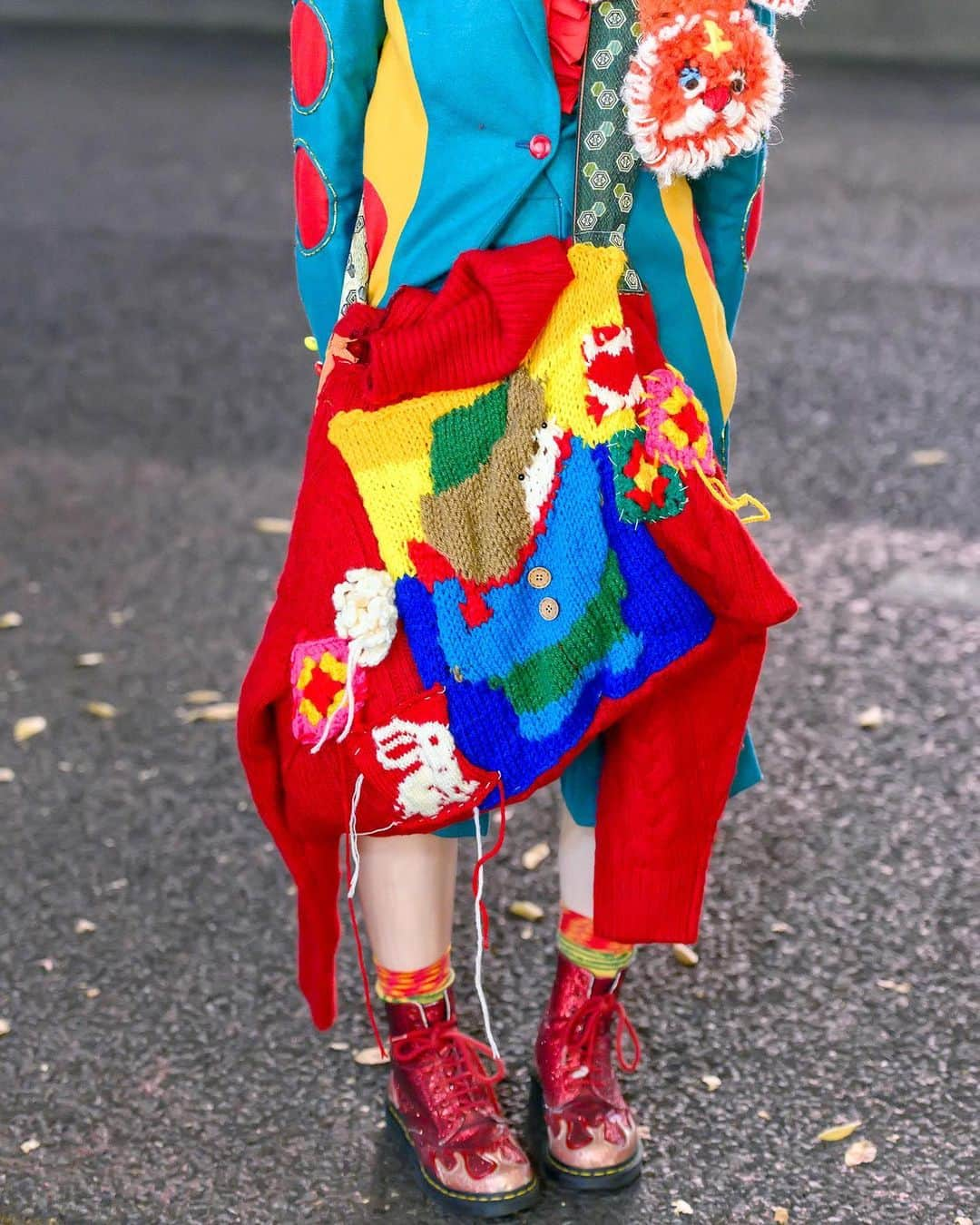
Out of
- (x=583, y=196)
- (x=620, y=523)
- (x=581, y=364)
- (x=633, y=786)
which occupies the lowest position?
(x=633, y=786)

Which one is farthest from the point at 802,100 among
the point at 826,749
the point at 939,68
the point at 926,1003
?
the point at 926,1003

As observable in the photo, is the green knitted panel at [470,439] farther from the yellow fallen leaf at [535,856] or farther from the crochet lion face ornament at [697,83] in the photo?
the yellow fallen leaf at [535,856]

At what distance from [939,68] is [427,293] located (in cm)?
1058

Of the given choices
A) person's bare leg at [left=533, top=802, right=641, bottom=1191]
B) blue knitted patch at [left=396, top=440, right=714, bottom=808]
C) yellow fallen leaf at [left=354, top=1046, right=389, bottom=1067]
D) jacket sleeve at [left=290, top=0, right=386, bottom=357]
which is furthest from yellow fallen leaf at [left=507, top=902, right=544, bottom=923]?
jacket sleeve at [left=290, top=0, right=386, bottom=357]

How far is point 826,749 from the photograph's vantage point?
11.4 ft

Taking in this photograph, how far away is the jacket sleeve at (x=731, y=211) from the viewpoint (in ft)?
6.64

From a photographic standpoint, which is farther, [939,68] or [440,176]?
[939,68]

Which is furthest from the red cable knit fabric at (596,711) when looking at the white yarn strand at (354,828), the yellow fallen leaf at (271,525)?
the yellow fallen leaf at (271,525)

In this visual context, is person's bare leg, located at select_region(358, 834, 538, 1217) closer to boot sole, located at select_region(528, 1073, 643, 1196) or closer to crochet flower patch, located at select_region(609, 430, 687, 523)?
boot sole, located at select_region(528, 1073, 643, 1196)

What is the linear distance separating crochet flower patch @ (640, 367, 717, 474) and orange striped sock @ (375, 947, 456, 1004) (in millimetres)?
825

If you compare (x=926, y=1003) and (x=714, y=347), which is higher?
(x=714, y=347)

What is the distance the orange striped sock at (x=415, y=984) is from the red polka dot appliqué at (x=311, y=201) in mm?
980

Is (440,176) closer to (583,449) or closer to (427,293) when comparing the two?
(427,293)

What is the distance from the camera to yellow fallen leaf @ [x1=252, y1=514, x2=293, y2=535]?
454cm
